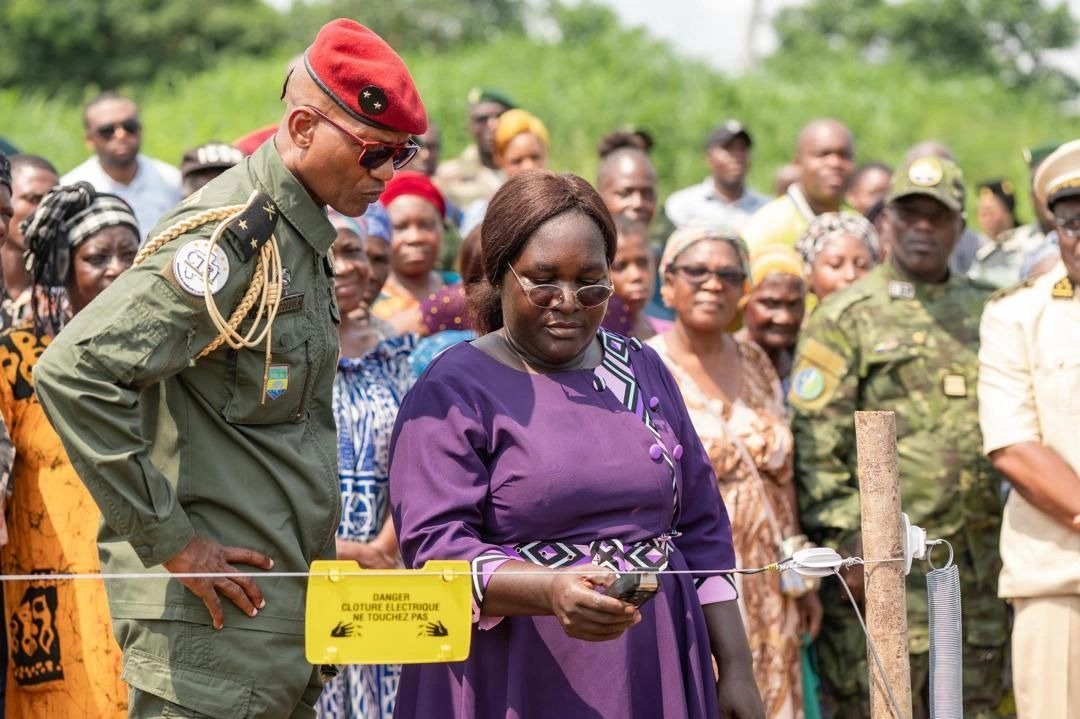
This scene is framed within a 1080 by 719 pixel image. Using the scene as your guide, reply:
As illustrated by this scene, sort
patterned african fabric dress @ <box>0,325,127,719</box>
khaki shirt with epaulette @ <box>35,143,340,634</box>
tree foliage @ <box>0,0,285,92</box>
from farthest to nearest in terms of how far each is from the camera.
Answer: tree foliage @ <box>0,0,285,92</box>
patterned african fabric dress @ <box>0,325,127,719</box>
khaki shirt with epaulette @ <box>35,143,340,634</box>

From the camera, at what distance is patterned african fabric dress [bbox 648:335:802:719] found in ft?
18.6

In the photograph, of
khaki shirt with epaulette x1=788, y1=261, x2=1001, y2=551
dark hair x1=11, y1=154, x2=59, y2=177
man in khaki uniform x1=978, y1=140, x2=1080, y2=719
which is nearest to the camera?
man in khaki uniform x1=978, y1=140, x2=1080, y2=719

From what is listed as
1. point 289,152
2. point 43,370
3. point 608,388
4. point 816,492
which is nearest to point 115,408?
point 43,370

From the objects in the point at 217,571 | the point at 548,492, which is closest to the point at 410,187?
the point at 548,492

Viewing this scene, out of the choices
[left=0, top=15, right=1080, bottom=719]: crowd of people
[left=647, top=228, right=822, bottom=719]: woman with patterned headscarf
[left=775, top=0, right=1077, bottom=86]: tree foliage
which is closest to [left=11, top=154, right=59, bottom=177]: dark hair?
[left=0, top=15, right=1080, bottom=719]: crowd of people

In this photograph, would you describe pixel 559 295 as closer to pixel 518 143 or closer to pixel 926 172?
pixel 926 172

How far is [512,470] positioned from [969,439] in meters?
2.99

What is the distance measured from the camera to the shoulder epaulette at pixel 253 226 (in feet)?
11.1

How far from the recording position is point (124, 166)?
8.71 metres

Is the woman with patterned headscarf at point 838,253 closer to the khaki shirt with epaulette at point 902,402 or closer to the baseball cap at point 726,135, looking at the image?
the khaki shirt with epaulette at point 902,402

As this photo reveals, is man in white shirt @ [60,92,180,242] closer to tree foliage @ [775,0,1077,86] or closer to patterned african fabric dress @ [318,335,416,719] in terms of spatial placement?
patterned african fabric dress @ [318,335,416,719]

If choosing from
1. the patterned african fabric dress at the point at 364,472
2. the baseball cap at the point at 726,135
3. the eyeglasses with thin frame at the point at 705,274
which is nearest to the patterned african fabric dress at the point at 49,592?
the patterned african fabric dress at the point at 364,472

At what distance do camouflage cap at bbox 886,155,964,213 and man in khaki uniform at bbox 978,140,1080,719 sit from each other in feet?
2.61

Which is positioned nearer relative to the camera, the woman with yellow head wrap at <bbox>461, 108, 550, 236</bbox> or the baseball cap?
the woman with yellow head wrap at <bbox>461, 108, 550, 236</bbox>
